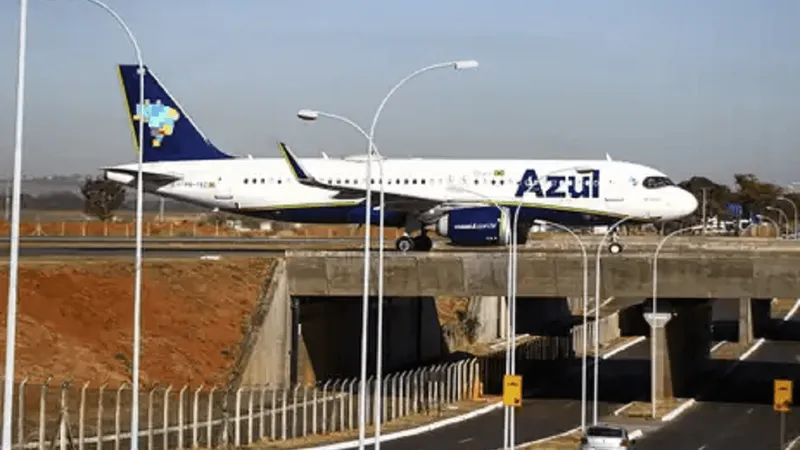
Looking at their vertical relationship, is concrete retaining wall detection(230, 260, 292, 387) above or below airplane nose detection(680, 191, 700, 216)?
below

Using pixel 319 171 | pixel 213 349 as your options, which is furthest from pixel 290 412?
pixel 319 171

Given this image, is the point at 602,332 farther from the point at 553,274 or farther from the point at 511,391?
the point at 511,391

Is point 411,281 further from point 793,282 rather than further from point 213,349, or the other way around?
point 793,282

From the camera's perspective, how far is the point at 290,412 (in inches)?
2066

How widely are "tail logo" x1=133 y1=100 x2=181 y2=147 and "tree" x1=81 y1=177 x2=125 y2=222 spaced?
283ft

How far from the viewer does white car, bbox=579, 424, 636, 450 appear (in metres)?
46.1

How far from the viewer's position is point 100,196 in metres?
173

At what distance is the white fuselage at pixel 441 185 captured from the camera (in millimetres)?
69562

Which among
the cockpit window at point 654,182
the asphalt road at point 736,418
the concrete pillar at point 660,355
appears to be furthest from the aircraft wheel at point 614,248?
the asphalt road at point 736,418

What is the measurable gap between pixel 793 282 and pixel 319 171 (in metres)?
22.9

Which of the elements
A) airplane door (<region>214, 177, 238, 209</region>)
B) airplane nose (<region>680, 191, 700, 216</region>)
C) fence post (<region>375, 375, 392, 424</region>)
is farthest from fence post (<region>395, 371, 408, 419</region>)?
airplane nose (<region>680, 191, 700, 216</region>)

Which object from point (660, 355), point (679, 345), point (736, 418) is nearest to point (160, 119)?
point (660, 355)

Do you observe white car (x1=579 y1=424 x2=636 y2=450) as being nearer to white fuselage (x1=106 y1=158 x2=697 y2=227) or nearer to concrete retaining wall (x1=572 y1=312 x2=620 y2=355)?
white fuselage (x1=106 y1=158 x2=697 y2=227)

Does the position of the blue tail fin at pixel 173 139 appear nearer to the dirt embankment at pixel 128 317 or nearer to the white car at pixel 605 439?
the dirt embankment at pixel 128 317
